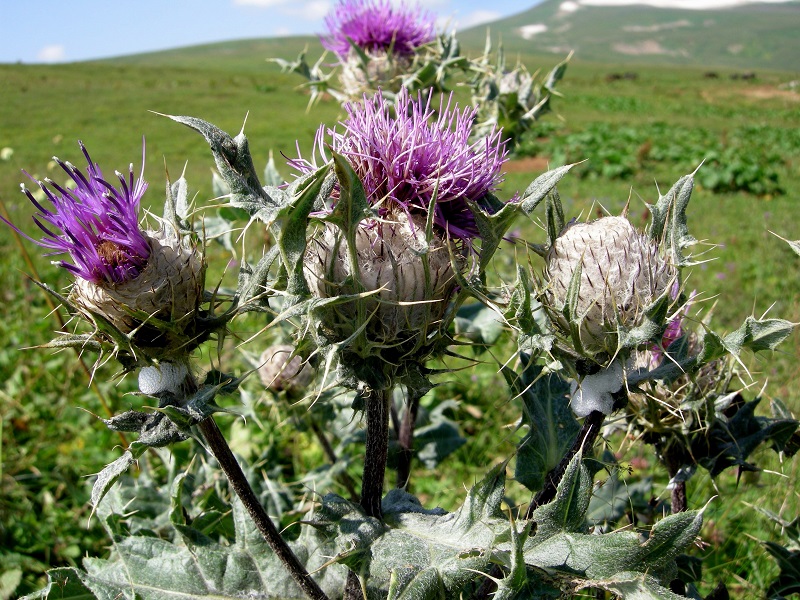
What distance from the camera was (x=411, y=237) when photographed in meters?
1.89

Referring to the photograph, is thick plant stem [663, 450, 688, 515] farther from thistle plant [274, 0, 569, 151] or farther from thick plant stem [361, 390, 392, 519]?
thistle plant [274, 0, 569, 151]

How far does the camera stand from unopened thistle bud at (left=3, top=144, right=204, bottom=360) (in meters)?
1.84

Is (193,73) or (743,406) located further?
(193,73)

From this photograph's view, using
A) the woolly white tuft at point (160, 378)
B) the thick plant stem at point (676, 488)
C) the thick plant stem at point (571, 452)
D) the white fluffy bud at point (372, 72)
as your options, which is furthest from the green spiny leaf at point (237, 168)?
the white fluffy bud at point (372, 72)

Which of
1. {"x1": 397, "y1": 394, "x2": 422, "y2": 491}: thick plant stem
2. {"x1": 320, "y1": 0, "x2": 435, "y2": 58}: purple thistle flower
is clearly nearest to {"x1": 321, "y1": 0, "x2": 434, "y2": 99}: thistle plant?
{"x1": 320, "y1": 0, "x2": 435, "y2": 58}: purple thistle flower

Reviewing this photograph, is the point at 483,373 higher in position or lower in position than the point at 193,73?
lower

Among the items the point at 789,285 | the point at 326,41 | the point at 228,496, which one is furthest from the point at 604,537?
the point at 789,285

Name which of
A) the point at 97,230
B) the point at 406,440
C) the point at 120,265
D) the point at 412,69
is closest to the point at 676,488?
the point at 406,440

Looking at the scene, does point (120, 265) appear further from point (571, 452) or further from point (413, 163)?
point (571, 452)

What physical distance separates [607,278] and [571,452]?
0.63m

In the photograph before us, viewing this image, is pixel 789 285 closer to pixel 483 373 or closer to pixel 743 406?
pixel 483 373

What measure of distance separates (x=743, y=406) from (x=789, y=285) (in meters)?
8.16

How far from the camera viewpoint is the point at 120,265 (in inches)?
73.4

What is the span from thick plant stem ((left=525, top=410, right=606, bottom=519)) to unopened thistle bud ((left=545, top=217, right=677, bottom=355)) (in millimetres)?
Result: 270
